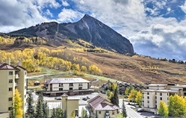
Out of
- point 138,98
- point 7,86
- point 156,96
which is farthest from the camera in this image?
point 138,98

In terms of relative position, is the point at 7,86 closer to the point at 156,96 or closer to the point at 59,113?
the point at 59,113

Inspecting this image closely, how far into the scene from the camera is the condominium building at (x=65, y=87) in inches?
3846

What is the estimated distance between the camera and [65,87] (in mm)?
100438

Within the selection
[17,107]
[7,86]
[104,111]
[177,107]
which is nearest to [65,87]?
[104,111]

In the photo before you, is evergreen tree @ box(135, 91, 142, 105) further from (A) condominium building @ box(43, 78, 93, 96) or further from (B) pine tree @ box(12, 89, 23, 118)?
(B) pine tree @ box(12, 89, 23, 118)

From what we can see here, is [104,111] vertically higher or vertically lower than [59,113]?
lower

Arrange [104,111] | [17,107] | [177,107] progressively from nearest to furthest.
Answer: [17,107] < [104,111] < [177,107]

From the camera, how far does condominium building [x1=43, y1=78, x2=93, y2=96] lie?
9769 cm

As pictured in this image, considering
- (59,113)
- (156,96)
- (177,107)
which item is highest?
(59,113)

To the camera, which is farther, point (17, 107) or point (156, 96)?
point (156, 96)

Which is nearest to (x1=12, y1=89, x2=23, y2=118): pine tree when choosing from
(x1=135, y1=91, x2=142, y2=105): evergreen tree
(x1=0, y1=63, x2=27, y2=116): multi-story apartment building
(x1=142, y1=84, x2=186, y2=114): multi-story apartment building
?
(x1=0, y1=63, x2=27, y2=116): multi-story apartment building

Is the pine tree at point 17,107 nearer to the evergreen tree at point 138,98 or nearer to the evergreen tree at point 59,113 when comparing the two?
the evergreen tree at point 59,113

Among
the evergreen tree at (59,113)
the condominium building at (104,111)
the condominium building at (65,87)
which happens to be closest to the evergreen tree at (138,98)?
the condominium building at (65,87)

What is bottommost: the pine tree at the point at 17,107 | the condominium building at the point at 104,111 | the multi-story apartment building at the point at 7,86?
the condominium building at the point at 104,111
